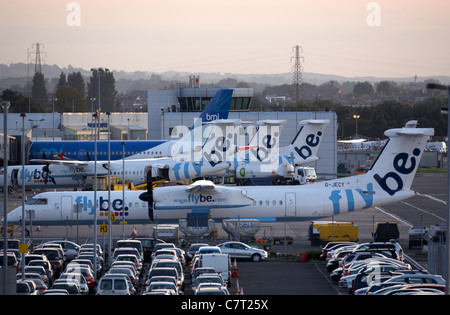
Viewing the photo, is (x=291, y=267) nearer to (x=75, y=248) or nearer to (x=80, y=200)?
(x=75, y=248)

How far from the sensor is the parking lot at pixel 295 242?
30975mm

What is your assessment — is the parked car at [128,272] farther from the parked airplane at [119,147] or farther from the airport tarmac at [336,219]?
the parked airplane at [119,147]

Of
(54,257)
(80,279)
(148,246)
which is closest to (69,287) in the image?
(80,279)

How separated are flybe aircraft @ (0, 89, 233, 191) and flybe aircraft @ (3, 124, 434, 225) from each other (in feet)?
68.4

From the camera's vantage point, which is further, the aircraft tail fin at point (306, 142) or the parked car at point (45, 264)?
the aircraft tail fin at point (306, 142)

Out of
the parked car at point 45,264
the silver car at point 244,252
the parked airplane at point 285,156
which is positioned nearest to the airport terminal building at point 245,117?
the parked airplane at point 285,156

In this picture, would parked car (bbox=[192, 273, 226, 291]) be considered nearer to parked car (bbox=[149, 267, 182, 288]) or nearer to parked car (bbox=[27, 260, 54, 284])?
parked car (bbox=[149, 267, 182, 288])

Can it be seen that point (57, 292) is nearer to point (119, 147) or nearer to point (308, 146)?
point (308, 146)

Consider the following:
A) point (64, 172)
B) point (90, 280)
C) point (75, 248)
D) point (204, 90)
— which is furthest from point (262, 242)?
point (204, 90)

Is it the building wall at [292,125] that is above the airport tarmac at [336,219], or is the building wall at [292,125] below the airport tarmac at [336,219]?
above

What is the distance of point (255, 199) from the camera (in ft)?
143

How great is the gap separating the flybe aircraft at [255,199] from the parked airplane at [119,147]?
28.0 m

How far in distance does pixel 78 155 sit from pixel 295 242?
1417 inches

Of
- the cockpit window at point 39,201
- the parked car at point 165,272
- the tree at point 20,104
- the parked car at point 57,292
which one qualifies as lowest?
the parked car at point 165,272
